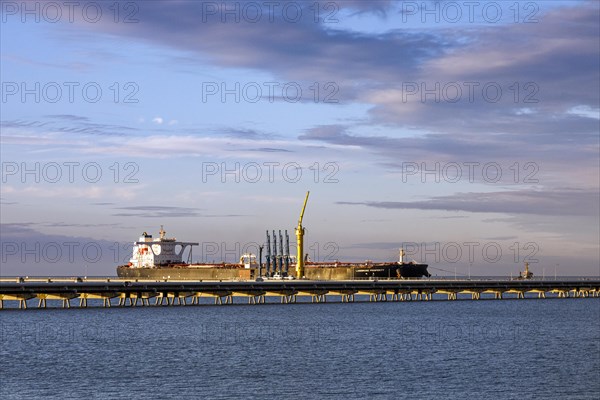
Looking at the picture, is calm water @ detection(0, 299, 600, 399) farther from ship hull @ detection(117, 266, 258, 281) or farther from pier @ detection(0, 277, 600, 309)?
ship hull @ detection(117, 266, 258, 281)

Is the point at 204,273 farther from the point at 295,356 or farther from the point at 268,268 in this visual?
the point at 295,356

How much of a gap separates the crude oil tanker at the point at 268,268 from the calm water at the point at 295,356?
76.4 m

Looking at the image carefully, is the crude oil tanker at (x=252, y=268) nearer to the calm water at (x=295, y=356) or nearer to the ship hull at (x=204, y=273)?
the ship hull at (x=204, y=273)

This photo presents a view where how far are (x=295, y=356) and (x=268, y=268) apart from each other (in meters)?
129

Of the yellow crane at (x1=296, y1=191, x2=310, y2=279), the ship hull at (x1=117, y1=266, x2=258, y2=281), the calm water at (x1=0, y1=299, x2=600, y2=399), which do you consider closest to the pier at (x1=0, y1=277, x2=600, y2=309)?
the calm water at (x1=0, y1=299, x2=600, y2=399)

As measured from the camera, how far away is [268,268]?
189125 millimetres

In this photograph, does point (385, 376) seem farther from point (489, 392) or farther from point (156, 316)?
point (156, 316)

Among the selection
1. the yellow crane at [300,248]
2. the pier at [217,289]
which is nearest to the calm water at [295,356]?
the pier at [217,289]

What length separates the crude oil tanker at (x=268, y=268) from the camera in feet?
578

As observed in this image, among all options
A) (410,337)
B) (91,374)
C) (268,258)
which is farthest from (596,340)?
(268,258)

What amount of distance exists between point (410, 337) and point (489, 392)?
89.2 feet

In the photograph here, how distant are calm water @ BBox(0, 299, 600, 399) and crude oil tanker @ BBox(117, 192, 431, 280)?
251ft

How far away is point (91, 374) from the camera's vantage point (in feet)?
171

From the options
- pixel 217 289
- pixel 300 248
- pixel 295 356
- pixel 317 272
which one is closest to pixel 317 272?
pixel 317 272
